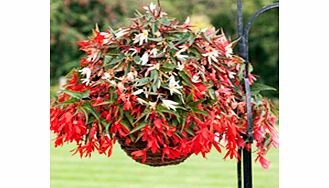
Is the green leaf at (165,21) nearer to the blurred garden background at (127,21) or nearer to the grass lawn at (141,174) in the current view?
the grass lawn at (141,174)

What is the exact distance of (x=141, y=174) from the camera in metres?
5.94

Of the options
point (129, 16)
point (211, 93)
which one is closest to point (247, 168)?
point (211, 93)

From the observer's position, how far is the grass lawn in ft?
17.9

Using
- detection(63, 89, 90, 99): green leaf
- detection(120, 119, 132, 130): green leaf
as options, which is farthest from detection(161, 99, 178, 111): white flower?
detection(63, 89, 90, 99): green leaf

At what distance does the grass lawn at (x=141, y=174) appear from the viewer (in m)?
5.47

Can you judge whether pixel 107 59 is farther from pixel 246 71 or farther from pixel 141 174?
pixel 141 174

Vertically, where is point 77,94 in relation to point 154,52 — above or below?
below

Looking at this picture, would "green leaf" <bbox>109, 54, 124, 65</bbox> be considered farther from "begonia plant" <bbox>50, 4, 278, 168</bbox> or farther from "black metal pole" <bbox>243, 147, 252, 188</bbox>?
"black metal pole" <bbox>243, 147, 252, 188</bbox>

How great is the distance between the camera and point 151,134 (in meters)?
1.58

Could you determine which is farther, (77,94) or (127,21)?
(127,21)

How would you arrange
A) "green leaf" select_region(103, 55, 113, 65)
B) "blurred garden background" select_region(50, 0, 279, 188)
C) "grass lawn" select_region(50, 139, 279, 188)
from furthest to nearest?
1. "blurred garden background" select_region(50, 0, 279, 188)
2. "grass lawn" select_region(50, 139, 279, 188)
3. "green leaf" select_region(103, 55, 113, 65)

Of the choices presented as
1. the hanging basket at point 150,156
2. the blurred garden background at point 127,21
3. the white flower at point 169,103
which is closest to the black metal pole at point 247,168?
the hanging basket at point 150,156
